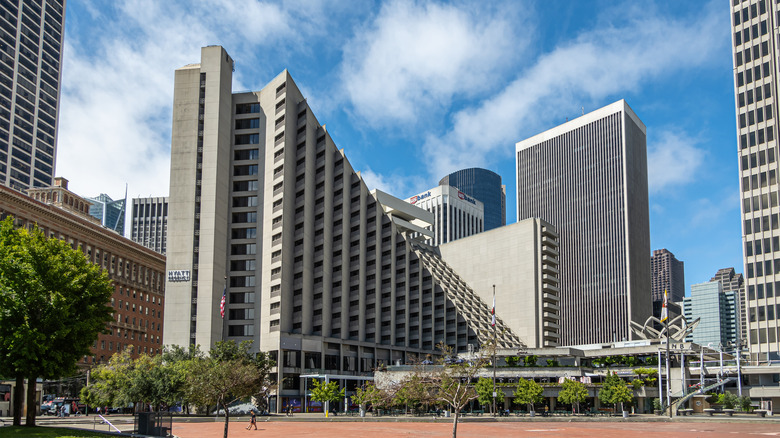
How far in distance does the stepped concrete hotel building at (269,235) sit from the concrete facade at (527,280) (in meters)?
56.8

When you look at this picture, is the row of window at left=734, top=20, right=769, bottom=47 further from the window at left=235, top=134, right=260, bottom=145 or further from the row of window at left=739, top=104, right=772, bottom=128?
the window at left=235, top=134, right=260, bottom=145

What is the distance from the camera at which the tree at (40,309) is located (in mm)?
42000

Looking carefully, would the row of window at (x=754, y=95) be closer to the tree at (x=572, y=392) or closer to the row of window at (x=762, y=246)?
the row of window at (x=762, y=246)

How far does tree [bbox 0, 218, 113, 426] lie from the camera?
42000 mm

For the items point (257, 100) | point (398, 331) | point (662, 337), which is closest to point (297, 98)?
point (257, 100)

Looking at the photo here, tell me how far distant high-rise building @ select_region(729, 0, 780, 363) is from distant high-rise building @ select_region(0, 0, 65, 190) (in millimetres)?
158214

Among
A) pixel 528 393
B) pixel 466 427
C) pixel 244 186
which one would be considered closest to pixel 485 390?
pixel 528 393

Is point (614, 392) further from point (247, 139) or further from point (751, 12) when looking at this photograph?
point (751, 12)

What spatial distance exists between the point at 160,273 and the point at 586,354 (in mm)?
98693

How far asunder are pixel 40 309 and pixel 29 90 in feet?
491

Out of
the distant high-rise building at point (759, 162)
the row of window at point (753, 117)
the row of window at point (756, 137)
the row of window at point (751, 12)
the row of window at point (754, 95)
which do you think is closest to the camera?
the distant high-rise building at point (759, 162)

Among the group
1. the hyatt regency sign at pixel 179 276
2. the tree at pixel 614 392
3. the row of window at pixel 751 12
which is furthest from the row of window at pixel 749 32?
the hyatt regency sign at pixel 179 276

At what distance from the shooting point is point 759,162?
117875mm

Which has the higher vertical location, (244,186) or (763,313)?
(244,186)
